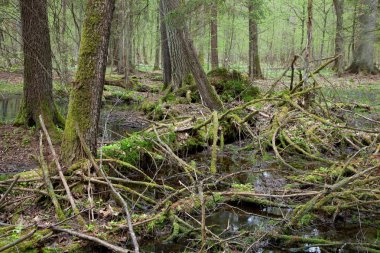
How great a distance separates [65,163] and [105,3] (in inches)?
87.4

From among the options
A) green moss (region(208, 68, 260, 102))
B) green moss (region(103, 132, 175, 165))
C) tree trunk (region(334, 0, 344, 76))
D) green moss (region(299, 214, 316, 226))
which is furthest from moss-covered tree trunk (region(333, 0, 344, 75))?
green moss (region(299, 214, 316, 226))

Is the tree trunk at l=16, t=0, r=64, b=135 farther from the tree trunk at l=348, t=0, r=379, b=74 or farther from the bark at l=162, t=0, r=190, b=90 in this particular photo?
the tree trunk at l=348, t=0, r=379, b=74

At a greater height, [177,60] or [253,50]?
[253,50]

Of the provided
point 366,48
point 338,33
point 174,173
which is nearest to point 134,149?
point 174,173

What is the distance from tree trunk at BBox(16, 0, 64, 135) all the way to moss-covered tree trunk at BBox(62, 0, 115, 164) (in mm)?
3039

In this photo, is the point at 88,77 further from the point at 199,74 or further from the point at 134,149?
the point at 199,74

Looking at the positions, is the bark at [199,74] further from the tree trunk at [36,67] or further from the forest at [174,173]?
the tree trunk at [36,67]

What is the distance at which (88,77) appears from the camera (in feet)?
16.3

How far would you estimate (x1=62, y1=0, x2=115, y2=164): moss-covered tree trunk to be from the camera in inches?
194

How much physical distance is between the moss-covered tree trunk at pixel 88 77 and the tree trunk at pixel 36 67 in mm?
3039

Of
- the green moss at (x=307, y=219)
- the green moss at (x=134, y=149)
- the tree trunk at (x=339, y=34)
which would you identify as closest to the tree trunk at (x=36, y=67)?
the green moss at (x=134, y=149)

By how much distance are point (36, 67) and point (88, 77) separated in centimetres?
360

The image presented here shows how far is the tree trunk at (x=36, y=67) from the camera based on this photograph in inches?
307

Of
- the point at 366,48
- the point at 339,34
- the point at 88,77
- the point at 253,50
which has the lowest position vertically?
the point at 88,77
